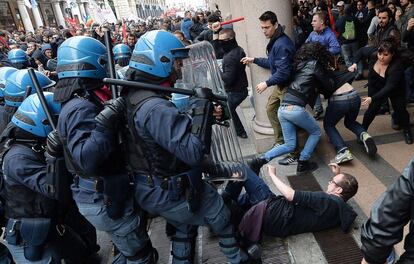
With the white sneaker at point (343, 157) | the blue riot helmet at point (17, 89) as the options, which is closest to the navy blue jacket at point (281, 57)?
the white sneaker at point (343, 157)

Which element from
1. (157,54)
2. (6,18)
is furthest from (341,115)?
(6,18)

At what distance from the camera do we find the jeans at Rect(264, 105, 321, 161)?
391 centimetres

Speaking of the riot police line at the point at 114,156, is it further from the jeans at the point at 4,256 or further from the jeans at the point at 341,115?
the jeans at the point at 341,115

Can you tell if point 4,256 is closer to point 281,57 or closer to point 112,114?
point 112,114

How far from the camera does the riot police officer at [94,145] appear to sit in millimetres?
2127

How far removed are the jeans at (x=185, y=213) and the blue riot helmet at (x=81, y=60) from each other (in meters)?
0.90

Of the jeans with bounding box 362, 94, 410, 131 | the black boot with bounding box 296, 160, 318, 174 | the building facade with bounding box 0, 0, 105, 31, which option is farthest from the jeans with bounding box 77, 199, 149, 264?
the building facade with bounding box 0, 0, 105, 31

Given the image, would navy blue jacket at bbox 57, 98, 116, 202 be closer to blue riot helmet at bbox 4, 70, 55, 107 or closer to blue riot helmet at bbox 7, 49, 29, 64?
blue riot helmet at bbox 4, 70, 55, 107

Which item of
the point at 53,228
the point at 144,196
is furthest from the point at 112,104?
the point at 53,228

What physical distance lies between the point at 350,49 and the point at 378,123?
11.3 ft

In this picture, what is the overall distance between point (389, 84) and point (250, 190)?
2.48 meters

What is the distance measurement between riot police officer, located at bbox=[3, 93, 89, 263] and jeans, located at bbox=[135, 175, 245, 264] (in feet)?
2.29

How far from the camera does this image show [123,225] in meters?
2.53

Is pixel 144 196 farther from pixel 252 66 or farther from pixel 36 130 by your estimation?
pixel 252 66
